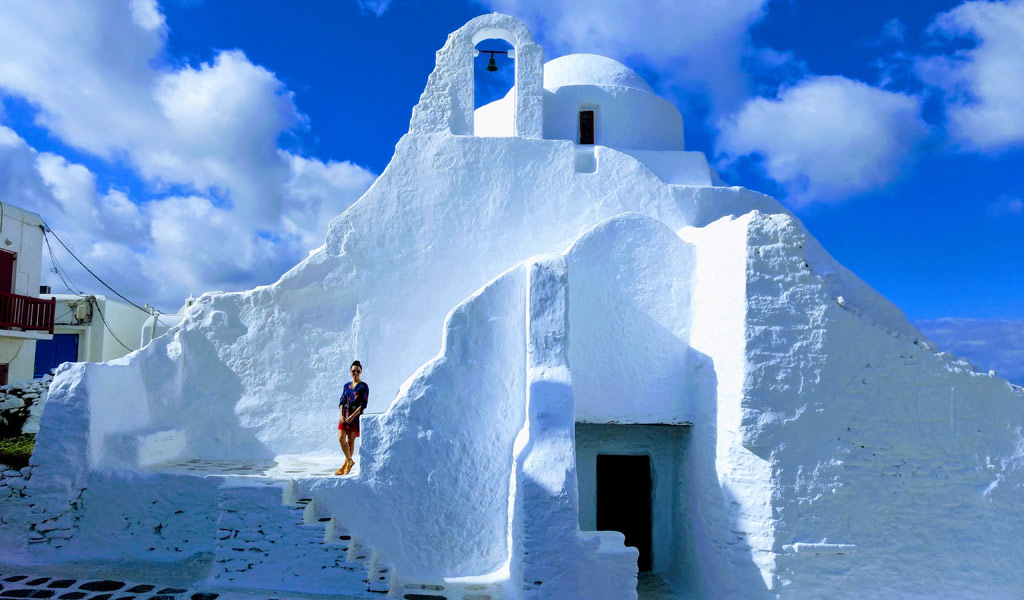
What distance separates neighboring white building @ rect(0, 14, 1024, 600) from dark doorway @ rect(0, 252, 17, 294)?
7.18m

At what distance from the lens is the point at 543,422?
6902 mm

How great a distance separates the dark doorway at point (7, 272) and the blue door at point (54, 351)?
3.05 m

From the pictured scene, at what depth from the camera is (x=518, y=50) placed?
10320 millimetres

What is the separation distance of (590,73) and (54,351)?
15.3 meters

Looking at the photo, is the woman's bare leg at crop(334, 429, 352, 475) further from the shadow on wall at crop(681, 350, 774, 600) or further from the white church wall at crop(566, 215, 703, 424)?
the shadow on wall at crop(681, 350, 774, 600)

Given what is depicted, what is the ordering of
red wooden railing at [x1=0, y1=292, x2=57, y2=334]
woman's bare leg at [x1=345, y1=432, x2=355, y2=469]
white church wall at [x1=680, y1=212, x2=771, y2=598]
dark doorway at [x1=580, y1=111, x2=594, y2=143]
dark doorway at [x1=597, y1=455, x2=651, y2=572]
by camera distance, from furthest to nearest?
red wooden railing at [x1=0, y1=292, x2=57, y2=334] < dark doorway at [x1=580, y1=111, x2=594, y2=143] < dark doorway at [x1=597, y1=455, x2=651, y2=572] < woman's bare leg at [x1=345, y1=432, x2=355, y2=469] < white church wall at [x1=680, y1=212, x2=771, y2=598]

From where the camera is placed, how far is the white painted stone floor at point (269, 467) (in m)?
7.96

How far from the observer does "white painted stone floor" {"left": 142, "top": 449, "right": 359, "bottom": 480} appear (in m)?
7.96

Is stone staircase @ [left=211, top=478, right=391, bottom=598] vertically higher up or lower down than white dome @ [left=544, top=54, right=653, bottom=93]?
lower down

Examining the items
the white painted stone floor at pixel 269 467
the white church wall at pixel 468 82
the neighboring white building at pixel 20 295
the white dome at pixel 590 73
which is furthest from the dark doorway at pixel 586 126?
the neighboring white building at pixel 20 295

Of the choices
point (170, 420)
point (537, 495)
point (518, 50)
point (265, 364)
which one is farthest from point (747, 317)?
point (170, 420)

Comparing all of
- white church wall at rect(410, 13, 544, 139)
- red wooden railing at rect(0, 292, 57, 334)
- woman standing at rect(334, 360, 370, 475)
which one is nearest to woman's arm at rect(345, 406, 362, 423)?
woman standing at rect(334, 360, 370, 475)

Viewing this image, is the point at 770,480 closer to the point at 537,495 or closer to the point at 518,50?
the point at 537,495

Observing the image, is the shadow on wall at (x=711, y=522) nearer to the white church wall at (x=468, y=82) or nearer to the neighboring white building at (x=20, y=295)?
the white church wall at (x=468, y=82)
